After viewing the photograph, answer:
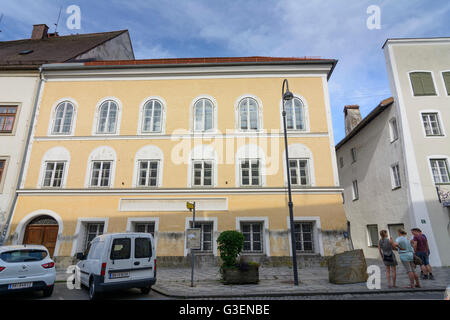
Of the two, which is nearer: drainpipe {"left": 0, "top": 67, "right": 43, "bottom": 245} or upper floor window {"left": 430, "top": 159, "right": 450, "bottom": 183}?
drainpipe {"left": 0, "top": 67, "right": 43, "bottom": 245}

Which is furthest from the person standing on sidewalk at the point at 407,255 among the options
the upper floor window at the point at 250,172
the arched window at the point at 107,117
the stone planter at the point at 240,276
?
the arched window at the point at 107,117

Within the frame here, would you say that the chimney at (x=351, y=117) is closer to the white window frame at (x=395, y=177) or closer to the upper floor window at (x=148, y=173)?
the white window frame at (x=395, y=177)

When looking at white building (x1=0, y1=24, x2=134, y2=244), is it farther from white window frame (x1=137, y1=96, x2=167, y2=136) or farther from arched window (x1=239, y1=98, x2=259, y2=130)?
arched window (x1=239, y1=98, x2=259, y2=130)

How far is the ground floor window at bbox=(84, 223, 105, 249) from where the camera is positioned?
14335 mm

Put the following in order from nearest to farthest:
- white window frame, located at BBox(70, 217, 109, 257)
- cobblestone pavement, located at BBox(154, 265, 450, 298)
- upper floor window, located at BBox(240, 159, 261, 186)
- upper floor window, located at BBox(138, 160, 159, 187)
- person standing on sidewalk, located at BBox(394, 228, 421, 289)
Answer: cobblestone pavement, located at BBox(154, 265, 450, 298) < person standing on sidewalk, located at BBox(394, 228, 421, 289) < white window frame, located at BBox(70, 217, 109, 257) < upper floor window, located at BBox(240, 159, 261, 186) < upper floor window, located at BBox(138, 160, 159, 187)

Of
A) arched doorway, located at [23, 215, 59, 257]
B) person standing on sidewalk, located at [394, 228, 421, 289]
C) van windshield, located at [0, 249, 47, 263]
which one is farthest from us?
arched doorway, located at [23, 215, 59, 257]

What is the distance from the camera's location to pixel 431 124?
15.4 m

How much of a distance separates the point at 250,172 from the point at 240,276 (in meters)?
6.71

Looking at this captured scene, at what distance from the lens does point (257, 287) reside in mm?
8422

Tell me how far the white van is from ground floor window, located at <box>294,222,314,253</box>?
8.49m

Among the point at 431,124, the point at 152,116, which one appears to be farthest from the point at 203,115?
the point at 431,124

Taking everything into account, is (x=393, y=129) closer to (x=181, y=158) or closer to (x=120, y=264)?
(x=181, y=158)

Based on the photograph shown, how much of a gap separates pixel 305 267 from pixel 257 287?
18.0 ft

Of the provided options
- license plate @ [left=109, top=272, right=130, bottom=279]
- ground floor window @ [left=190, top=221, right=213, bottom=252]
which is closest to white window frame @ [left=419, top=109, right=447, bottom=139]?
ground floor window @ [left=190, top=221, right=213, bottom=252]
